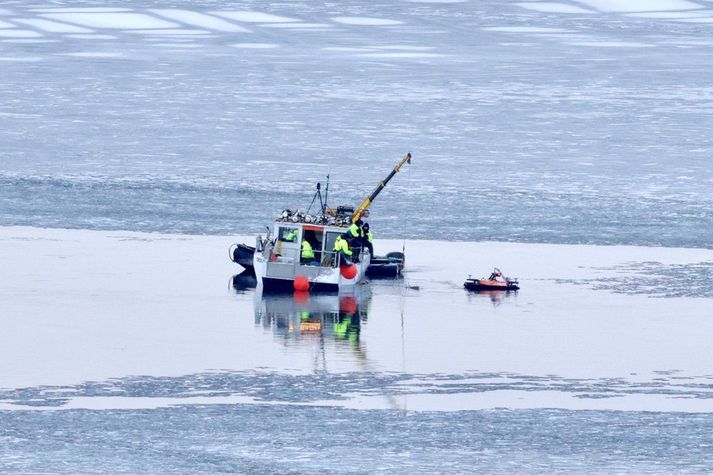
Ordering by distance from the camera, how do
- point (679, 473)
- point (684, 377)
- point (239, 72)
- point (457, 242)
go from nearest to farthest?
1. point (679, 473)
2. point (684, 377)
3. point (457, 242)
4. point (239, 72)

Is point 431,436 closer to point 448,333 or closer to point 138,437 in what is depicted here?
point 138,437

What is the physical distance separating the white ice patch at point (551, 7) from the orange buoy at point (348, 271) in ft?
150

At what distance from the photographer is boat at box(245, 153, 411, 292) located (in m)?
32.4

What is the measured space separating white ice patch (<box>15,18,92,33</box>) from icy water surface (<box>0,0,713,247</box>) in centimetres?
11

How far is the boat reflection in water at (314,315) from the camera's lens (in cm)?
2850

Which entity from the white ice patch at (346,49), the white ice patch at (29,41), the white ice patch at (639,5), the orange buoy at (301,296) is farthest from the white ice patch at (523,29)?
the orange buoy at (301,296)

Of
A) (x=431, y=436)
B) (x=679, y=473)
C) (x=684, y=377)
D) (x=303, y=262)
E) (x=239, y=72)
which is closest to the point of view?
(x=679, y=473)

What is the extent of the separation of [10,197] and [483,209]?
9615mm

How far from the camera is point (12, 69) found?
6172 centimetres

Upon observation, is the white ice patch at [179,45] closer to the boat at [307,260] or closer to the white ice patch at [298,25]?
the white ice patch at [298,25]

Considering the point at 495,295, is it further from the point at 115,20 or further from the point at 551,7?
the point at 551,7

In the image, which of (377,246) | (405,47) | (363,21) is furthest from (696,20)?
(377,246)

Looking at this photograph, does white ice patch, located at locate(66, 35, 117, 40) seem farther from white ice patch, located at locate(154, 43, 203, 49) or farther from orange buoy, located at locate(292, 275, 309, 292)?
orange buoy, located at locate(292, 275, 309, 292)

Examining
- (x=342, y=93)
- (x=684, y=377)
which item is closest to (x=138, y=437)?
(x=684, y=377)
